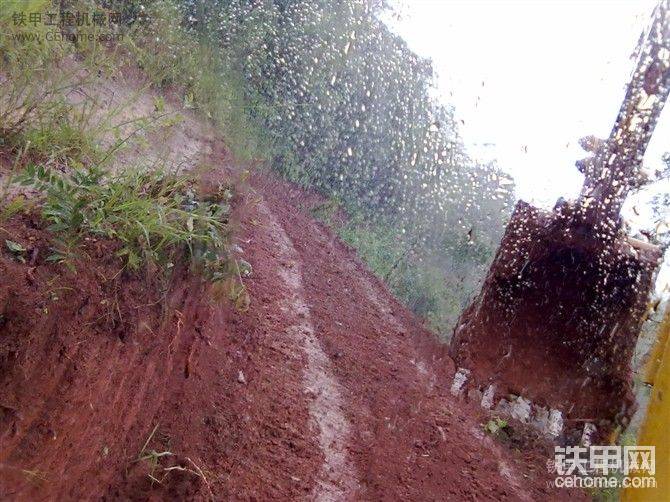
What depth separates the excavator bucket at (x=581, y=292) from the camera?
2426 millimetres

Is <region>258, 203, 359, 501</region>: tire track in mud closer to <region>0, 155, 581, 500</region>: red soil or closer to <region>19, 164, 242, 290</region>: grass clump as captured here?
<region>0, 155, 581, 500</region>: red soil

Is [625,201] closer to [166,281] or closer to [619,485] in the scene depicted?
[619,485]

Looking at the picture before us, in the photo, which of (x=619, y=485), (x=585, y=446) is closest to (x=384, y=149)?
(x=585, y=446)

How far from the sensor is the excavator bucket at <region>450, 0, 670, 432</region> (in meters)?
2.43

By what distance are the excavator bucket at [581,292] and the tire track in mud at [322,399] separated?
71cm

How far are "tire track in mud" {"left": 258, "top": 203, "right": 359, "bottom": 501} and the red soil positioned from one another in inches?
0.5

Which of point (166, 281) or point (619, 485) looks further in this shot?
point (166, 281)

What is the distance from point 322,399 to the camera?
3107mm

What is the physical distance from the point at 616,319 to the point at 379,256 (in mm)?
3009

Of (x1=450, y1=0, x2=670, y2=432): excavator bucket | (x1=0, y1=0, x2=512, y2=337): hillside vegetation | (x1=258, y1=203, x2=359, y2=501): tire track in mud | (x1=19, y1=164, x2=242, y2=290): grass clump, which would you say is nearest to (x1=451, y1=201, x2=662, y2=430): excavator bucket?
(x1=450, y1=0, x2=670, y2=432): excavator bucket

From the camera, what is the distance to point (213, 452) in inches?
91.5

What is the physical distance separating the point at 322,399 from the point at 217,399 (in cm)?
70
